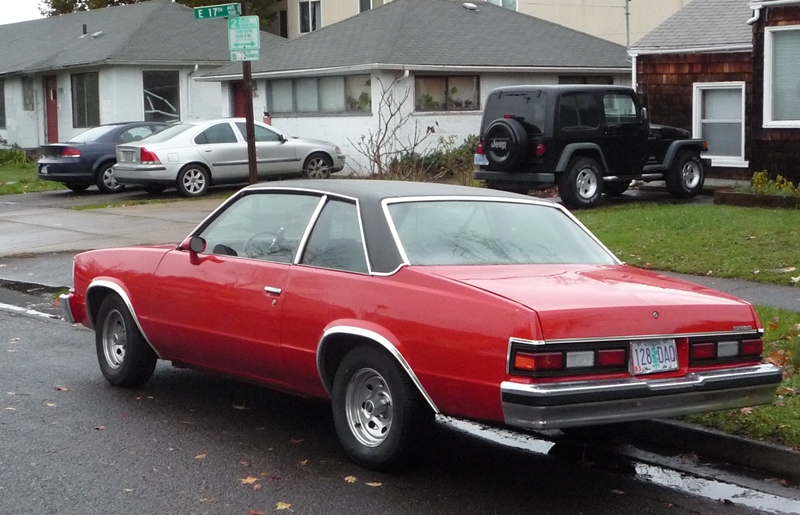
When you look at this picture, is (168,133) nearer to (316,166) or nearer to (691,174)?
(316,166)

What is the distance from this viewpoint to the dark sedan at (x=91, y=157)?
80.4ft

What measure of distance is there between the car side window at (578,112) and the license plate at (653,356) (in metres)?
12.9

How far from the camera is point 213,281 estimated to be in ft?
22.9

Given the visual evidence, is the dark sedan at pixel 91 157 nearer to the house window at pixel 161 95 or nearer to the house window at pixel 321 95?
the house window at pixel 321 95

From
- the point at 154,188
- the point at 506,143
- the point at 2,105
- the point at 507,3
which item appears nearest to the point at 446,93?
the point at 154,188

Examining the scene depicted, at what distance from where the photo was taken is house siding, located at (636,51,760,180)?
21.7 m

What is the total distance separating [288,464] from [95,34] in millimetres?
32497

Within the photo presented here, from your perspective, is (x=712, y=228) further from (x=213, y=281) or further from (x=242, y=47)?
(x=213, y=281)

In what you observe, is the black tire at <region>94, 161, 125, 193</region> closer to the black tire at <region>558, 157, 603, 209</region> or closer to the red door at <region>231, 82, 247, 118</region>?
the red door at <region>231, 82, 247, 118</region>

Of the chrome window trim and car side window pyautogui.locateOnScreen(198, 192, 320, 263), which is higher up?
car side window pyautogui.locateOnScreen(198, 192, 320, 263)

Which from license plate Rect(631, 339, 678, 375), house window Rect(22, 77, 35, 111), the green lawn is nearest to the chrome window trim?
license plate Rect(631, 339, 678, 375)

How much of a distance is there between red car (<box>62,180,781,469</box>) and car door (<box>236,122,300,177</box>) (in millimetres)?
15914

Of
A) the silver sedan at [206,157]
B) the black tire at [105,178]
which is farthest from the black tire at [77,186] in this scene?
the silver sedan at [206,157]

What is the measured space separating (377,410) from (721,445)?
1894 millimetres
